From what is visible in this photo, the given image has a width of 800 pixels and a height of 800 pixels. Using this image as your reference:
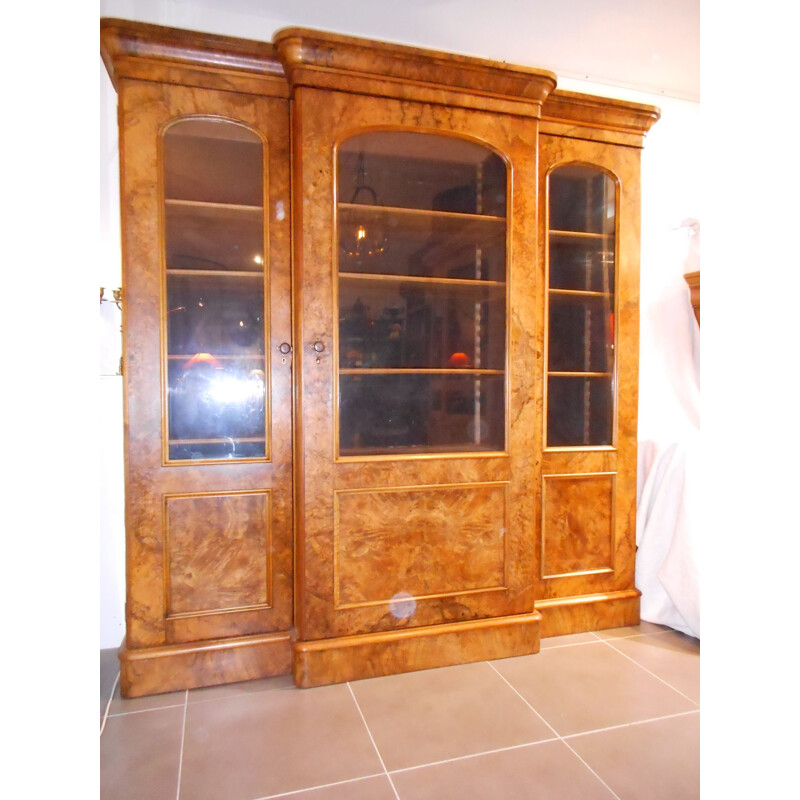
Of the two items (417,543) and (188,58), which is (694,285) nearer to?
(417,543)

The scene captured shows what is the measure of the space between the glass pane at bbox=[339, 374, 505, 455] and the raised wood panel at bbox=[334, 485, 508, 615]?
180 millimetres

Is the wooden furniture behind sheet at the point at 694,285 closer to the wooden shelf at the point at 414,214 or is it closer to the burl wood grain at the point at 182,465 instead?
the wooden shelf at the point at 414,214

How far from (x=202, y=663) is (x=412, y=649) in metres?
0.76

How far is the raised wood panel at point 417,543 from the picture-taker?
1.97m

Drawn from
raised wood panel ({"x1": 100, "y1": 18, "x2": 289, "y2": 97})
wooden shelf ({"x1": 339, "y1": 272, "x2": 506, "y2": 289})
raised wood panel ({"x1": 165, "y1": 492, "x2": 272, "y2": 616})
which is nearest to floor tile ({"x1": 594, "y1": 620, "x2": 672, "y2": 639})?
raised wood panel ({"x1": 165, "y1": 492, "x2": 272, "y2": 616})

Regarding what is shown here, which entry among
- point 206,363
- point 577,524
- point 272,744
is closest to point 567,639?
point 577,524

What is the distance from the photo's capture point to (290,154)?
1998 millimetres

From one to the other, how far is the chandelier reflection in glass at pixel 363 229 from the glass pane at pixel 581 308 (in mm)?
785

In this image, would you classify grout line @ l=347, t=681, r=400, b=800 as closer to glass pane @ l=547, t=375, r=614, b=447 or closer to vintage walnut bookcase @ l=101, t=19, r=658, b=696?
vintage walnut bookcase @ l=101, t=19, r=658, b=696

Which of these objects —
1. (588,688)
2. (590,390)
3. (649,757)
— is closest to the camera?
(649,757)

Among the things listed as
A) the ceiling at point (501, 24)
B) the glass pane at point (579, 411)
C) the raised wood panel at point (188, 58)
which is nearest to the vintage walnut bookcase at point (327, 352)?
the raised wood panel at point (188, 58)

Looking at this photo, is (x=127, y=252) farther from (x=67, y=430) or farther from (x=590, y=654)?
(x=590, y=654)

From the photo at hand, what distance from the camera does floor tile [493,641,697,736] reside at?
5.74 feet

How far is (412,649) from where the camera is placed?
2010 mm
